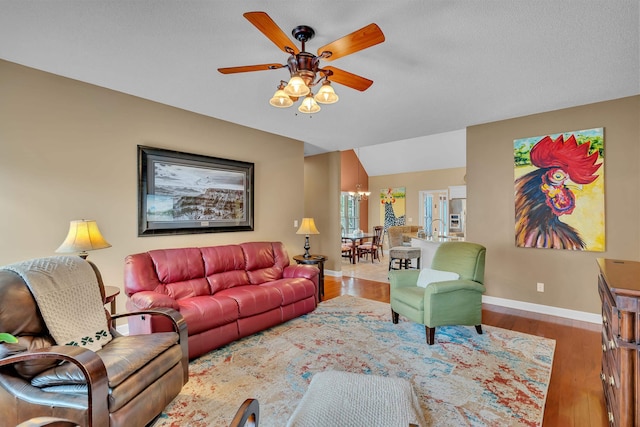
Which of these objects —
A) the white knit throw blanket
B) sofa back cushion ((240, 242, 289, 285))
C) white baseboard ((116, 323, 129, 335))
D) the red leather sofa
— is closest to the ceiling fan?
the white knit throw blanket

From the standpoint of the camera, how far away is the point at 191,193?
3775 mm

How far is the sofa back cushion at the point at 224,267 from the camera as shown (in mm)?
3438

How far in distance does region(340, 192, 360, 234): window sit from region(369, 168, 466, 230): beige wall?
0.55 m

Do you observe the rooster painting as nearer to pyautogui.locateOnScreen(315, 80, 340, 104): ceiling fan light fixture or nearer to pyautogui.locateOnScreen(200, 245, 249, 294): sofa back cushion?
pyautogui.locateOnScreen(315, 80, 340, 104): ceiling fan light fixture

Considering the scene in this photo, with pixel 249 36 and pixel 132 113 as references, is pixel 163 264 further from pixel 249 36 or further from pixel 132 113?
pixel 249 36

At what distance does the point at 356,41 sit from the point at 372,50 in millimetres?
794

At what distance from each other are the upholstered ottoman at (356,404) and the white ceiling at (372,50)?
2.41 metres

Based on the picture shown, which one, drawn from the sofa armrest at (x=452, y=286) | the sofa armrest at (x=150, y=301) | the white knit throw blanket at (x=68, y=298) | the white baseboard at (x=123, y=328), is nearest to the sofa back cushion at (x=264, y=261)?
the sofa armrest at (x=150, y=301)

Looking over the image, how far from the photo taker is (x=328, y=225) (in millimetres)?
6199

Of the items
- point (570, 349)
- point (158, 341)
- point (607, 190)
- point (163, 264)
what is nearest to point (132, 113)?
point (163, 264)

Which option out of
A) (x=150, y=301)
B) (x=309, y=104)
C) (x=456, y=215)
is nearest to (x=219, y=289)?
(x=150, y=301)

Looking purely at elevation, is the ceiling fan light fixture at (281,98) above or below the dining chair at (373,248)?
above

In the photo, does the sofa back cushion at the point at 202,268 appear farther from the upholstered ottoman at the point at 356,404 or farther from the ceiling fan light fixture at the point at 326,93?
the ceiling fan light fixture at the point at 326,93

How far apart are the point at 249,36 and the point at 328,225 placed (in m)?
4.36
